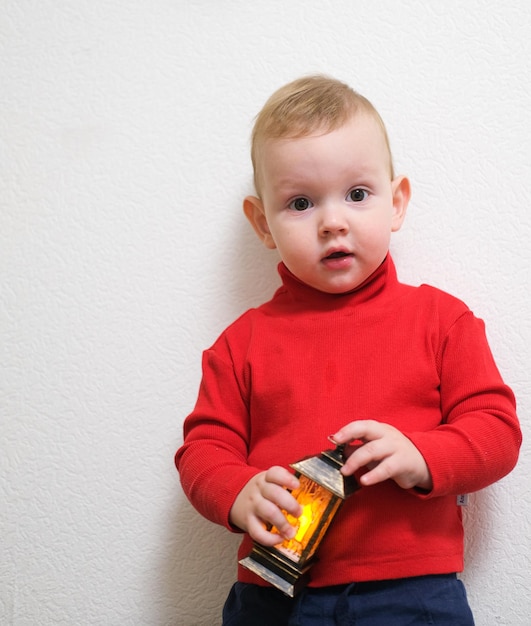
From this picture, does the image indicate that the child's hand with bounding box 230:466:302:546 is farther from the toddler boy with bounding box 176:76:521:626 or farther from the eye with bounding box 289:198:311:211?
the eye with bounding box 289:198:311:211

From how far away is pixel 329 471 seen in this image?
71 cm

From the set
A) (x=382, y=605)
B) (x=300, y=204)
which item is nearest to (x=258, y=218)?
(x=300, y=204)

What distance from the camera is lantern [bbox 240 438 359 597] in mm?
713

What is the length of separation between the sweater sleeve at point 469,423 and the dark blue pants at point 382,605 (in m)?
0.11

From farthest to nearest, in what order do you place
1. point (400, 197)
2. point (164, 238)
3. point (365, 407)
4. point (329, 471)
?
point (164, 238)
point (400, 197)
point (365, 407)
point (329, 471)

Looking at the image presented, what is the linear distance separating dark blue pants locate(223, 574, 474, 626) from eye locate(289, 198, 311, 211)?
43 cm

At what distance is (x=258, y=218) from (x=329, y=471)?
0.40 m

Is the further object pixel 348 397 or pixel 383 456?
pixel 348 397

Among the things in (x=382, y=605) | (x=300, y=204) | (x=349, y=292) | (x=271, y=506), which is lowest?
(x=382, y=605)

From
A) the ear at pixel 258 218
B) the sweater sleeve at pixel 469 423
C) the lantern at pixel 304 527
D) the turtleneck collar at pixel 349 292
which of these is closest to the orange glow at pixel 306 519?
the lantern at pixel 304 527

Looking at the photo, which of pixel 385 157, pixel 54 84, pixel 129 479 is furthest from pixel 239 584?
pixel 54 84

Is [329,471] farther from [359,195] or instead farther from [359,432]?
[359,195]

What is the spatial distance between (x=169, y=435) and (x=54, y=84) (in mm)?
581

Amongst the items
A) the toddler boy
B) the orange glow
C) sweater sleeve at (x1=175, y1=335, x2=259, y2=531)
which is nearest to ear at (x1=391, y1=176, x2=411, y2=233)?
the toddler boy
